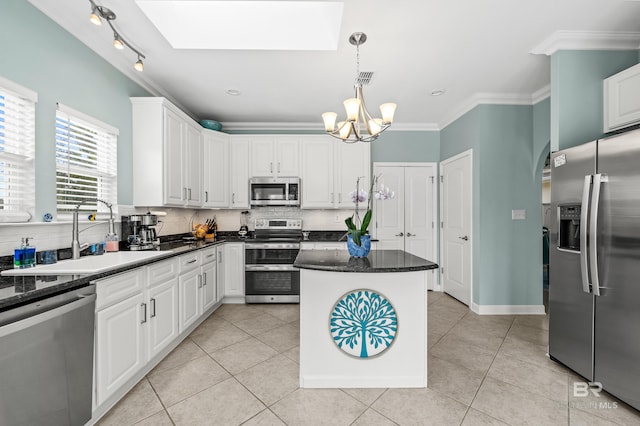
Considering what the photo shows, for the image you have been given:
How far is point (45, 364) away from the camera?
136 centimetres

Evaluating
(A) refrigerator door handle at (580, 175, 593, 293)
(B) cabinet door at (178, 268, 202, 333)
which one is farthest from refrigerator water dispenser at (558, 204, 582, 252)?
(B) cabinet door at (178, 268, 202, 333)

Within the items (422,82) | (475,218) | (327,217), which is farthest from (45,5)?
(475,218)

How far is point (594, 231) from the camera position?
1938mm

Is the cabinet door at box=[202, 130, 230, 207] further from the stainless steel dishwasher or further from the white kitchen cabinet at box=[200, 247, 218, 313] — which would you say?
the stainless steel dishwasher

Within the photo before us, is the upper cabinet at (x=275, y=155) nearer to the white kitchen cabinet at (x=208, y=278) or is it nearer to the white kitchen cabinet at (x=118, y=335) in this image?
the white kitchen cabinet at (x=208, y=278)

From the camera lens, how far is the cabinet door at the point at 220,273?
376cm

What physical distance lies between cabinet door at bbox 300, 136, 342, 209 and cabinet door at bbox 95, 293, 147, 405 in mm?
2744

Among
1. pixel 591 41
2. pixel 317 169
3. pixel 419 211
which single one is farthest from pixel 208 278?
pixel 591 41

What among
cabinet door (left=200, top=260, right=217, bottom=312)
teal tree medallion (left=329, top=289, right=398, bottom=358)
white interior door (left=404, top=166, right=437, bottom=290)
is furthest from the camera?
white interior door (left=404, top=166, right=437, bottom=290)

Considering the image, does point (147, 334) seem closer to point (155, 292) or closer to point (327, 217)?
point (155, 292)

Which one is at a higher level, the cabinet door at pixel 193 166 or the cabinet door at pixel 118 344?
the cabinet door at pixel 193 166

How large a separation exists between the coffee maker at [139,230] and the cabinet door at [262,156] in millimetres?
1767

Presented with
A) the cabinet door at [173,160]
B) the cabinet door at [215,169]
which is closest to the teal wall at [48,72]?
the cabinet door at [173,160]

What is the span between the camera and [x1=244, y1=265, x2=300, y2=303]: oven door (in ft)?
13.0
